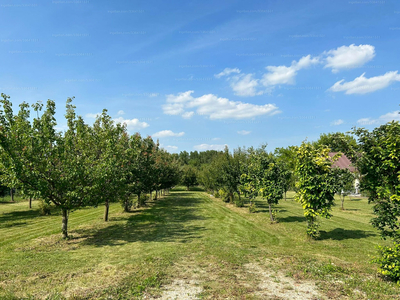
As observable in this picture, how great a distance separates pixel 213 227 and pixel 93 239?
8142 mm

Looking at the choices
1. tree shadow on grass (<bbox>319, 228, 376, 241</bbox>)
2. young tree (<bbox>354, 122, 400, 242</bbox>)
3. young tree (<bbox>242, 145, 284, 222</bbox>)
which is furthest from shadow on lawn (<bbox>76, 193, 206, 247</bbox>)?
young tree (<bbox>354, 122, 400, 242</bbox>)

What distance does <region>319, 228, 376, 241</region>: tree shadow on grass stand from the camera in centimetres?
1391

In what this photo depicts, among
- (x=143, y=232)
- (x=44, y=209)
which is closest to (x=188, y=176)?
(x=44, y=209)

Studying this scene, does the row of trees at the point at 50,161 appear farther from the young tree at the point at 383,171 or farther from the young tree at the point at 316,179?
the young tree at the point at 383,171

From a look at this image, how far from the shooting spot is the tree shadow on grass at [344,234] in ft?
45.6

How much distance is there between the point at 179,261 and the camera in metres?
9.38

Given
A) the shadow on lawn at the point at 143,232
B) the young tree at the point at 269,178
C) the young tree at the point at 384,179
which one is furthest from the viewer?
the young tree at the point at 269,178

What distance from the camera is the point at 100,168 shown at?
13578mm

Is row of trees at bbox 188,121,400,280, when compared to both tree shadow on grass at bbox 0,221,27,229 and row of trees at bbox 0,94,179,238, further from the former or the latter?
tree shadow on grass at bbox 0,221,27,229

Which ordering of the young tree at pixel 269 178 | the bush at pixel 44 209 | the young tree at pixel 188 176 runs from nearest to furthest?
the young tree at pixel 269 178 → the bush at pixel 44 209 → the young tree at pixel 188 176

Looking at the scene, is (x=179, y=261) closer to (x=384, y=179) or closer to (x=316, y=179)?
(x=384, y=179)

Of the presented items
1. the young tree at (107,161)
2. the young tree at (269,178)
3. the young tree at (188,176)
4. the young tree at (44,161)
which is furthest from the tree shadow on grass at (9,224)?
the young tree at (188,176)

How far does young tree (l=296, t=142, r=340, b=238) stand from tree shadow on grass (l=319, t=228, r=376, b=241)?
7.80ft

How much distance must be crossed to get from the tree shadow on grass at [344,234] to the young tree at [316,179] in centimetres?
238
